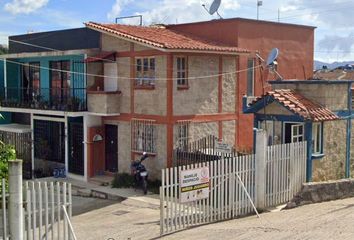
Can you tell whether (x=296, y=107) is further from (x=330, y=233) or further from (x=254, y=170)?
(x=330, y=233)

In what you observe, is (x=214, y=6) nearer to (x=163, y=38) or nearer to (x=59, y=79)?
(x=163, y=38)

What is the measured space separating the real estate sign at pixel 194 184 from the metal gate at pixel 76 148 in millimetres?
10357

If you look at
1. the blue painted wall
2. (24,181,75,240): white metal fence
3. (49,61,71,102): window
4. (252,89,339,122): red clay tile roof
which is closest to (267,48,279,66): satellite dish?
(252,89,339,122): red clay tile roof

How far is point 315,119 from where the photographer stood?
1619 centimetres

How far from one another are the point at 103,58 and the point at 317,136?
344 inches

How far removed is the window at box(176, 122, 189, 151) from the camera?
782 inches

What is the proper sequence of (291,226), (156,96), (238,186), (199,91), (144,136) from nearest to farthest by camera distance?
(291,226), (238,186), (156,96), (144,136), (199,91)

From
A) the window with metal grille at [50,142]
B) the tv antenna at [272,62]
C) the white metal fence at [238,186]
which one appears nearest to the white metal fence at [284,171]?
the white metal fence at [238,186]

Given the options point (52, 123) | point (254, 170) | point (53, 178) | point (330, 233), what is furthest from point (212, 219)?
point (52, 123)

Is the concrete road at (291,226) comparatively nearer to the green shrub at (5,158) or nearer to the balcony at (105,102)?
the green shrub at (5,158)

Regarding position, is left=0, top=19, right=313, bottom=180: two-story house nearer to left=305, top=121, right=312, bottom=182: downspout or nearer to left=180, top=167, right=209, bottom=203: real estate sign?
left=305, top=121, right=312, bottom=182: downspout

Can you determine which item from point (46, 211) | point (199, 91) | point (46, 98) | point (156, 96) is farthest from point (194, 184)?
point (46, 98)

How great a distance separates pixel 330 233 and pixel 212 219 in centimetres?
287

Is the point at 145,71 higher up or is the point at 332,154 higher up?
the point at 145,71
